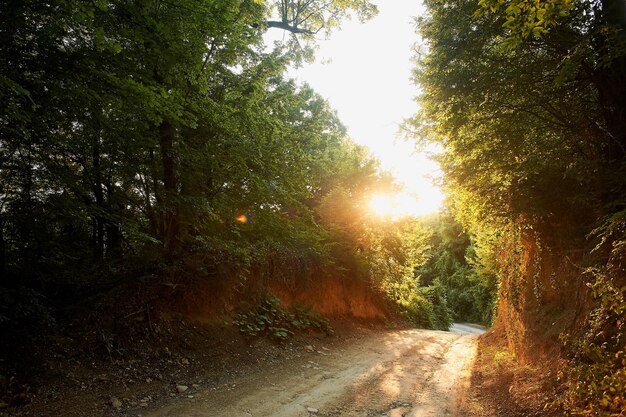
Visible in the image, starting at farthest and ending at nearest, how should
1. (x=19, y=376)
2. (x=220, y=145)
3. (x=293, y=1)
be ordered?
1. (x=293, y=1)
2. (x=220, y=145)
3. (x=19, y=376)

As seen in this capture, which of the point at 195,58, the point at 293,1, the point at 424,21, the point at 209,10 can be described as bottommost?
the point at 195,58

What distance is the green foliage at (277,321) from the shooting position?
914cm

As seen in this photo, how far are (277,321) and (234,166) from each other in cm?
509

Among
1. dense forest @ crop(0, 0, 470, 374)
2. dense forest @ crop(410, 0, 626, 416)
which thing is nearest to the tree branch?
dense forest @ crop(0, 0, 470, 374)

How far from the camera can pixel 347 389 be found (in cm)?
637

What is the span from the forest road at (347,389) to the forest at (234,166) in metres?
1.71

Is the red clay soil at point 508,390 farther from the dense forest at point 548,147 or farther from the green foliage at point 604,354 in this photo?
the green foliage at point 604,354

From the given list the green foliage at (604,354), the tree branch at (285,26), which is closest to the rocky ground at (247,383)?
the green foliage at (604,354)

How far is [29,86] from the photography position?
5176 millimetres

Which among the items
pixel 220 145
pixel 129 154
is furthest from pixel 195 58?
pixel 129 154

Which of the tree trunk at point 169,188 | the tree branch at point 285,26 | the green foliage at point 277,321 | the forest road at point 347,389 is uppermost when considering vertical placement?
the tree branch at point 285,26

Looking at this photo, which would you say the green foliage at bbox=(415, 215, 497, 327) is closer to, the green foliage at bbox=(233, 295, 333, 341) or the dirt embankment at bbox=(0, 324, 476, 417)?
the green foliage at bbox=(233, 295, 333, 341)

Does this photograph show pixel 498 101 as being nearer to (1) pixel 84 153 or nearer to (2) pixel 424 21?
(2) pixel 424 21

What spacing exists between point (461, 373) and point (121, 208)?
910 centimetres
